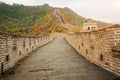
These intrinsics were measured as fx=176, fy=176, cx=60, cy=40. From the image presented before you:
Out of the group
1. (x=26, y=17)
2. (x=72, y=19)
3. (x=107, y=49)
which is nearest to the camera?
(x=107, y=49)

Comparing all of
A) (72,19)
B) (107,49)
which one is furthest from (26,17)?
(107,49)

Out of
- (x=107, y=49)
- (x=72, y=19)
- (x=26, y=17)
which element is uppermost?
(x=26, y=17)

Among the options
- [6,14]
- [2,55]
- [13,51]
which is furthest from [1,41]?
[6,14]

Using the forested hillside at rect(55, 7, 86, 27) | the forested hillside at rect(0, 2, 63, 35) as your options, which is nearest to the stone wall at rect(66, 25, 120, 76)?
the forested hillside at rect(0, 2, 63, 35)

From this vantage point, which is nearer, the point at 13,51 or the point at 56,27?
the point at 13,51

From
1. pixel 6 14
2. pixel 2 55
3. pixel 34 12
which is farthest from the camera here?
pixel 34 12

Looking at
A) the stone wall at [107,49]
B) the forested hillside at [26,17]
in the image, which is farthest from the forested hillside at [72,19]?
the stone wall at [107,49]

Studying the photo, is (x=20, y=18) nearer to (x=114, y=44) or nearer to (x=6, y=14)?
(x=6, y=14)

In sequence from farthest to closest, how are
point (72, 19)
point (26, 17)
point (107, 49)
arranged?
point (72, 19) < point (26, 17) < point (107, 49)

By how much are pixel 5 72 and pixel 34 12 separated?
107606mm

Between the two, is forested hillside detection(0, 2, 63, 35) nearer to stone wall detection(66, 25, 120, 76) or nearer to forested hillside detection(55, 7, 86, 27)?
forested hillside detection(55, 7, 86, 27)

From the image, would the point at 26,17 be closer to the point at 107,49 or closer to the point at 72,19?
the point at 72,19

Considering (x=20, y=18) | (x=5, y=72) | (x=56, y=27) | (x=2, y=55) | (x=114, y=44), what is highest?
(x=20, y=18)

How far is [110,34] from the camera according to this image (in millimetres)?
6488
